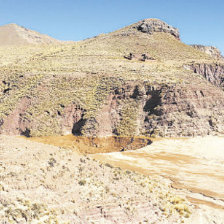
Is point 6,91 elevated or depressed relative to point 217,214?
elevated

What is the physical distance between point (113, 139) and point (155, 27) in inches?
1700

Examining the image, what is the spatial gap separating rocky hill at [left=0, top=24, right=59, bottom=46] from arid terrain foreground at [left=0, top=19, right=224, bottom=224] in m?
80.7

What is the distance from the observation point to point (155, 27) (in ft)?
197

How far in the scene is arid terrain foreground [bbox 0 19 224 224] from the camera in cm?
857

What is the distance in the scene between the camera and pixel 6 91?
3144 centimetres

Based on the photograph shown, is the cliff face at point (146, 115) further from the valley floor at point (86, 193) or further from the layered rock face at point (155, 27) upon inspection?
the layered rock face at point (155, 27)

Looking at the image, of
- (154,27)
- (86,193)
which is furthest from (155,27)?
(86,193)

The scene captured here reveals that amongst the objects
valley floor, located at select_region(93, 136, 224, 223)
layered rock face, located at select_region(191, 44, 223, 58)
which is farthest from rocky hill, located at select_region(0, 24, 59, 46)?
valley floor, located at select_region(93, 136, 224, 223)

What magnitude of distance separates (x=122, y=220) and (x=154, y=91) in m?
20.8

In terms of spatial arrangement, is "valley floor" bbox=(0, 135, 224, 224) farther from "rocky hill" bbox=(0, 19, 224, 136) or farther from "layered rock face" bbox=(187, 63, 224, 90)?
"layered rock face" bbox=(187, 63, 224, 90)

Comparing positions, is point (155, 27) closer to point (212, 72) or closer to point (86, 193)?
point (212, 72)

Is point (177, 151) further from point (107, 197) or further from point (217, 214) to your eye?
point (107, 197)

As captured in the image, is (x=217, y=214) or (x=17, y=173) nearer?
(x=17, y=173)

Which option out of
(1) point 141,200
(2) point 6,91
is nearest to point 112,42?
(2) point 6,91
